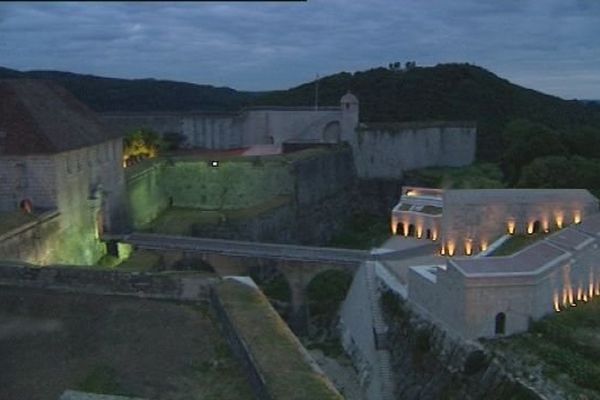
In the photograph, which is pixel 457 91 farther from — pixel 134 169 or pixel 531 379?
pixel 531 379

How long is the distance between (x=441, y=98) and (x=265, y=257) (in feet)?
141

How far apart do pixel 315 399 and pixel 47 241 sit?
18.9 metres

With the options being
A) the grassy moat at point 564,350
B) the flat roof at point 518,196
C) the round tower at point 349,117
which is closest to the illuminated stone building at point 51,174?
the flat roof at point 518,196

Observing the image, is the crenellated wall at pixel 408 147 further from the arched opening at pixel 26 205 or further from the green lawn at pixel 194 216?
the arched opening at pixel 26 205

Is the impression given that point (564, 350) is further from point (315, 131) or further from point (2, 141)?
point (315, 131)


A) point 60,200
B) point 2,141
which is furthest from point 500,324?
point 2,141

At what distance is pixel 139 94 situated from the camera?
272ft

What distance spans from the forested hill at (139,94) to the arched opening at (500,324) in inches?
2203

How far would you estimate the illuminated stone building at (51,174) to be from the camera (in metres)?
25.6

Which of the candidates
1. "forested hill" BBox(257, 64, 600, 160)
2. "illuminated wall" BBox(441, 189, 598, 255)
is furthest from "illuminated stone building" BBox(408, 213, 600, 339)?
"forested hill" BBox(257, 64, 600, 160)

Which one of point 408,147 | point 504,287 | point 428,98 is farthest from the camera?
point 428,98

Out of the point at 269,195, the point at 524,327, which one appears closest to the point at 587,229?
the point at 524,327

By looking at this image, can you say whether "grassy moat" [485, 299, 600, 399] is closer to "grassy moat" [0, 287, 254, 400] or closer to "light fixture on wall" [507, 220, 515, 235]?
"light fixture on wall" [507, 220, 515, 235]

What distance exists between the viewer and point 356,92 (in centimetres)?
6944
